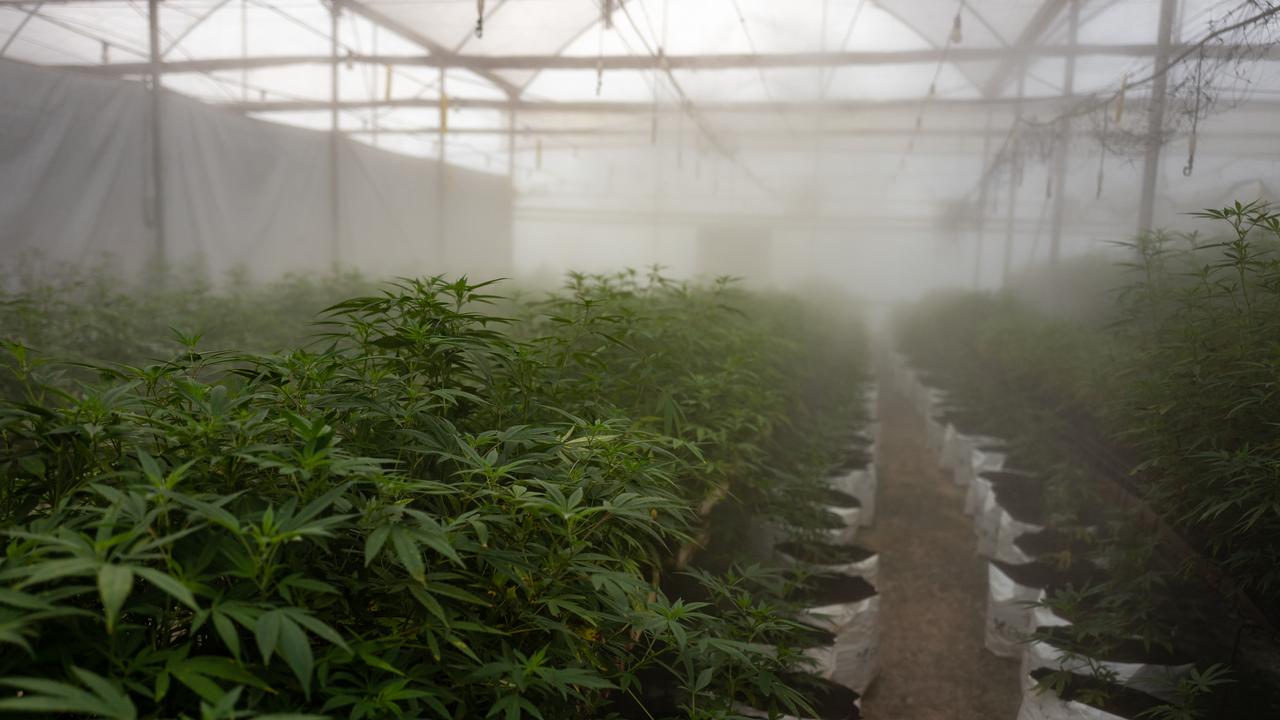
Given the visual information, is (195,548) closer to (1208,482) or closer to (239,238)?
(1208,482)

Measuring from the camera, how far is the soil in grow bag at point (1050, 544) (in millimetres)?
3387

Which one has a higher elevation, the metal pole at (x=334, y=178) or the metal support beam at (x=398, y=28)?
the metal support beam at (x=398, y=28)

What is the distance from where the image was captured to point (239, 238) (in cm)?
687

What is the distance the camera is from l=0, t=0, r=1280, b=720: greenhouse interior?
90cm

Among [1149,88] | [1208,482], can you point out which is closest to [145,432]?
[1208,482]

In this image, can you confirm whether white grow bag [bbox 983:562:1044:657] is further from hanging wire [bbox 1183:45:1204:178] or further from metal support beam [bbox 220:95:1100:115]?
metal support beam [bbox 220:95:1100:115]

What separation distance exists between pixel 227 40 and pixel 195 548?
8.17 metres

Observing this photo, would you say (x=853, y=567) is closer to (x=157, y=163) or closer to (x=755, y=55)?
(x=157, y=163)

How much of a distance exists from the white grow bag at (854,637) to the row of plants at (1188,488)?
0.54 m

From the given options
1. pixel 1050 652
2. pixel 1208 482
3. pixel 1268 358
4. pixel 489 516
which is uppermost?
pixel 1268 358

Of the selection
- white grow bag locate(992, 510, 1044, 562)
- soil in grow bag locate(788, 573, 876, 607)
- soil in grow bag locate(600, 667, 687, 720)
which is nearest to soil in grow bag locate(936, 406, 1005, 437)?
white grow bag locate(992, 510, 1044, 562)

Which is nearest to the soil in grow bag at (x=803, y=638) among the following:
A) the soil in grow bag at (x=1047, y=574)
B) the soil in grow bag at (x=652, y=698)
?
the soil in grow bag at (x=652, y=698)

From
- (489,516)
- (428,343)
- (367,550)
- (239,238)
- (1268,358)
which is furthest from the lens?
(239,238)

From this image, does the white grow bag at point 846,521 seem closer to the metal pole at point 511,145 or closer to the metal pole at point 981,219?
the metal pole at point 981,219
